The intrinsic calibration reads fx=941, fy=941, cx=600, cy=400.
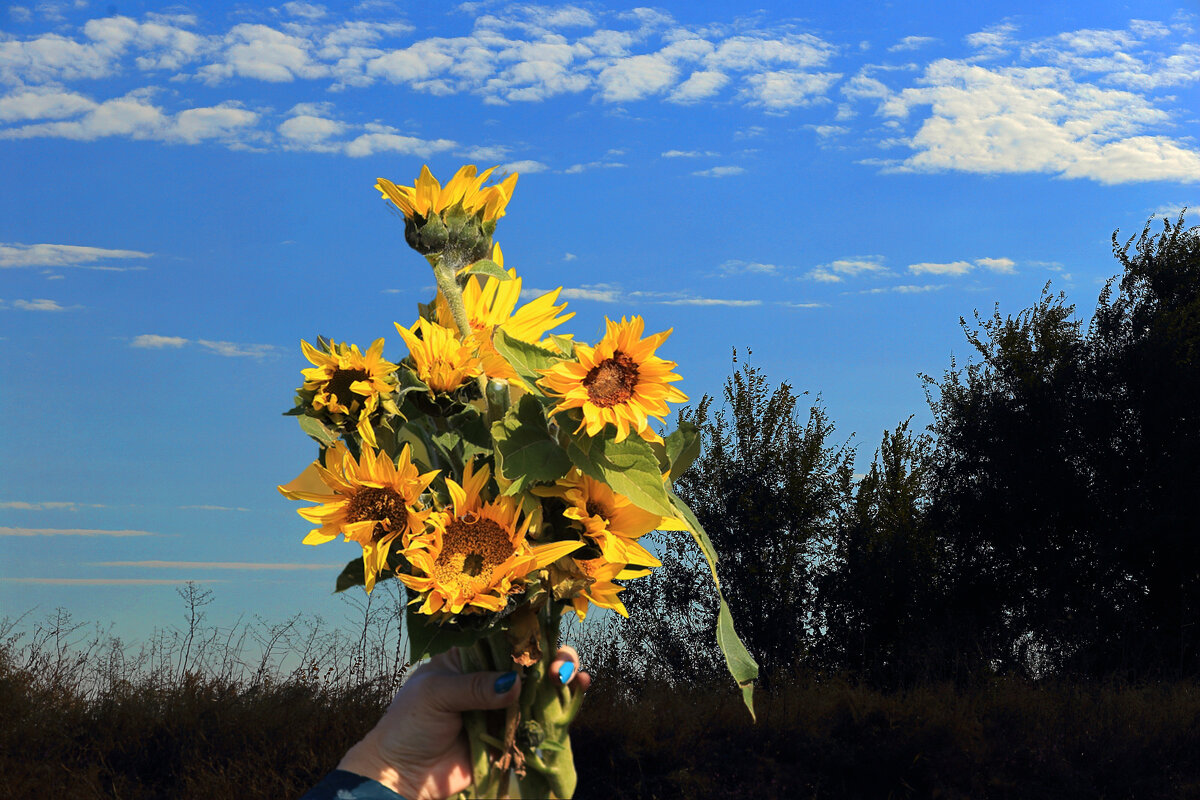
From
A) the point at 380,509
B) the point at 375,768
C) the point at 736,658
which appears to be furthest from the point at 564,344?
the point at 375,768

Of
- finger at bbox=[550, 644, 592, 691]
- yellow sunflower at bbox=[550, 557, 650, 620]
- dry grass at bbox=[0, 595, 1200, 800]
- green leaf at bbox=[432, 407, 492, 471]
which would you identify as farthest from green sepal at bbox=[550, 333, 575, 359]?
dry grass at bbox=[0, 595, 1200, 800]

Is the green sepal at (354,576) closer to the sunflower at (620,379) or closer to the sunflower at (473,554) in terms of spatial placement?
the sunflower at (473,554)

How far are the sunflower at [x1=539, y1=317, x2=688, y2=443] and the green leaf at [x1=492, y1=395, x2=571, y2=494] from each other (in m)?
0.09

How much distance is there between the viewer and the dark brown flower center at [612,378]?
1592 millimetres

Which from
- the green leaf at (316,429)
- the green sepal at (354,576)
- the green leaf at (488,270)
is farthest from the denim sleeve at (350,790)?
the green leaf at (488,270)

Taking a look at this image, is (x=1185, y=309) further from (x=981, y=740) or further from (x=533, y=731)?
(x=533, y=731)

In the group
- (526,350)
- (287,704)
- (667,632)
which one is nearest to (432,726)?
(526,350)

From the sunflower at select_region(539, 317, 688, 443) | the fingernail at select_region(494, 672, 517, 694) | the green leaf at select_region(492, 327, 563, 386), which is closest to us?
the sunflower at select_region(539, 317, 688, 443)

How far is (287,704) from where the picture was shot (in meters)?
6.95

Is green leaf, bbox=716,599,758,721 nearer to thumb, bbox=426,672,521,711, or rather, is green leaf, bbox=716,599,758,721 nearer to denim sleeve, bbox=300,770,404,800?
thumb, bbox=426,672,521,711

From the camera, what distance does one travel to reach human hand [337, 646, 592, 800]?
6.31 ft

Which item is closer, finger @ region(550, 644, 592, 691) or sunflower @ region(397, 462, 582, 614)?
sunflower @ region(397, 462, 582, 614)

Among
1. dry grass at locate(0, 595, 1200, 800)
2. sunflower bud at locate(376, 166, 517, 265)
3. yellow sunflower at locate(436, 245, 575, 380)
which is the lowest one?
dry grass at locate(0, 595, 1200, 800)

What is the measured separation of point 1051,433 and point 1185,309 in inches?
88.4
